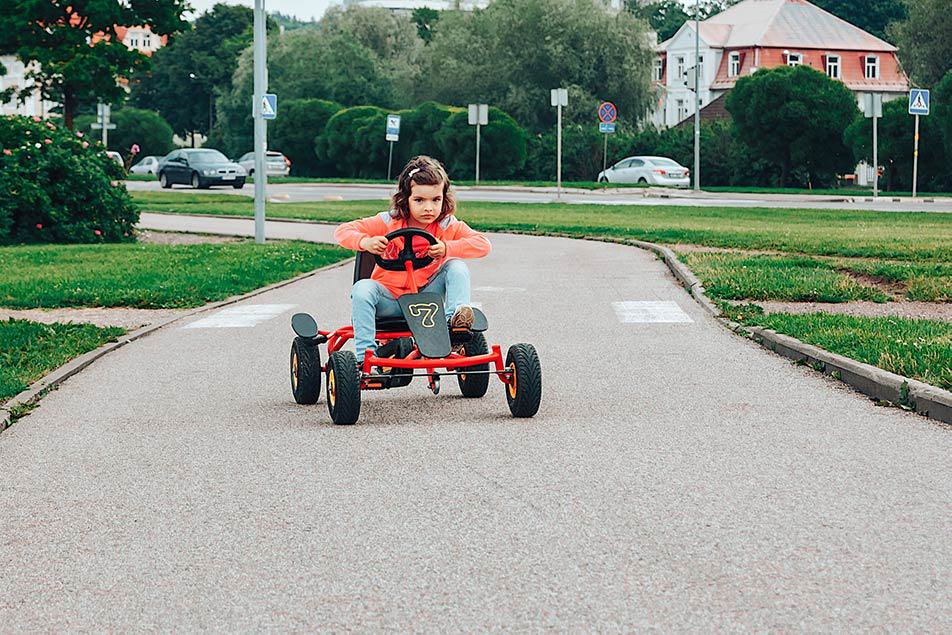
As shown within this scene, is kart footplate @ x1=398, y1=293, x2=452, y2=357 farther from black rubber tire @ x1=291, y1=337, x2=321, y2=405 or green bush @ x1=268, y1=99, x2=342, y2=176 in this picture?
green bush @ x1=268, y1=99, x2=342, y2=176

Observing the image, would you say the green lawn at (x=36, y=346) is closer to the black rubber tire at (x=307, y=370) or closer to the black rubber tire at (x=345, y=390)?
the black rubber tire at (x=307, y=370)

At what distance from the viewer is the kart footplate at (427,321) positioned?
28.2ft

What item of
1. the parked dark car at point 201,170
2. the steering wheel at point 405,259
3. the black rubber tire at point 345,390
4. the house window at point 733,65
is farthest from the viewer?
the house window at point 733,65

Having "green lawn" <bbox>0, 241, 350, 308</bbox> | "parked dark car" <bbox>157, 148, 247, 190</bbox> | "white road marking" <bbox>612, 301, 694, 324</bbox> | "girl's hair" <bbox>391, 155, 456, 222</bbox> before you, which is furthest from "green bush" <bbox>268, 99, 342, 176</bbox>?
"girl's hair" <bbox>391, 155, 456, 222</bbox>

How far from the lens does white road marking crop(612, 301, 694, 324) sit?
45.4 feet

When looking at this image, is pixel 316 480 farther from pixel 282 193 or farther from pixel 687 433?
pixel 282 193

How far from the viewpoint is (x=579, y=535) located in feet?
18.9

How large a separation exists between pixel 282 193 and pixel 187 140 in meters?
81.5

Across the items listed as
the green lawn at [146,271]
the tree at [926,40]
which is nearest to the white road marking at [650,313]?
the green lawn at [146,271]

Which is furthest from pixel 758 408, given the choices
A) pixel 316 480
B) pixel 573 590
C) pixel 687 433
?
pixel 573 590

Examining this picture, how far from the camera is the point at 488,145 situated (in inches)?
2514

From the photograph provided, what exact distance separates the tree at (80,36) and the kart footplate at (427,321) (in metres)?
34.1

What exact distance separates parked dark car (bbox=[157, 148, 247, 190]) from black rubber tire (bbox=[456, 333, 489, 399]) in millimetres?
46481

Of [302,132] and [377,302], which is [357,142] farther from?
[377,302]
